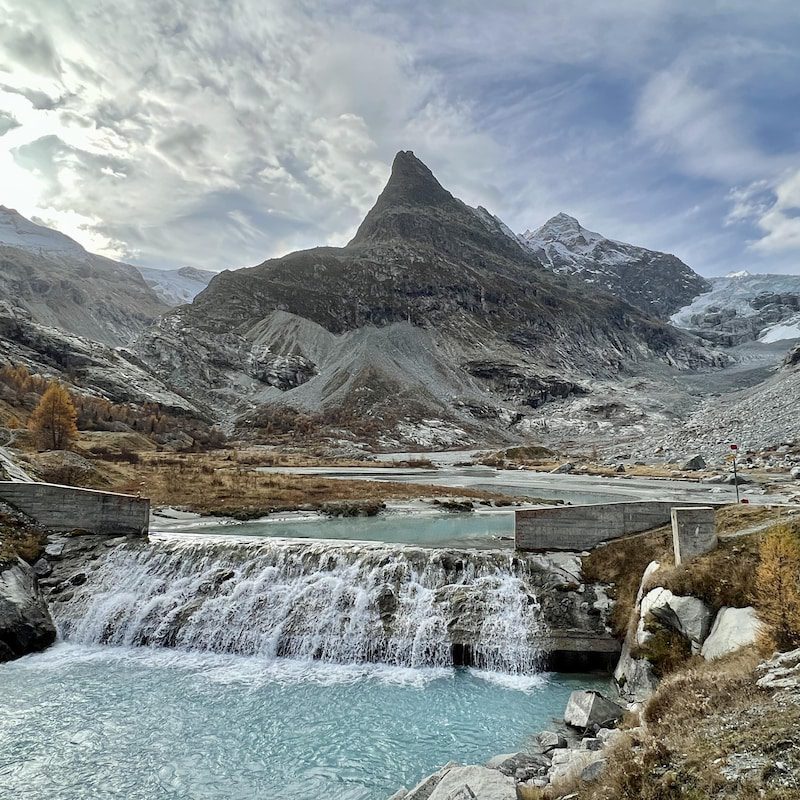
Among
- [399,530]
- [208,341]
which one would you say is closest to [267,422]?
[208,341]

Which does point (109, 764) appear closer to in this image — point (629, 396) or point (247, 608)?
point (247, 608)

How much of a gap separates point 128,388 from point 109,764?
138 meters

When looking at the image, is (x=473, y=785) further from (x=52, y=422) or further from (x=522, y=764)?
(x=52, y=422)

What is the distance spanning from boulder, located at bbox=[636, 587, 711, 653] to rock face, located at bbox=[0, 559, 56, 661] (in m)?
23.2

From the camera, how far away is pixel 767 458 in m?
63.4

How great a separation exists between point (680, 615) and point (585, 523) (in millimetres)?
8590

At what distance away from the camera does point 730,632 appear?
45.5 feet

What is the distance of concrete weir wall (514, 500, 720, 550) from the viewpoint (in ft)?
78.9

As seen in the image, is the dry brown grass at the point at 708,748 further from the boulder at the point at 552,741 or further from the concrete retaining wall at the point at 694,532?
the concrete retaining wall at the point at 694,532

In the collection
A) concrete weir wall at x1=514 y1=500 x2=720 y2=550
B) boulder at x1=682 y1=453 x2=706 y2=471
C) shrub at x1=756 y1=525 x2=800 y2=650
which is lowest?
shrub at x1=756 y1=525 x2=800 y2=650


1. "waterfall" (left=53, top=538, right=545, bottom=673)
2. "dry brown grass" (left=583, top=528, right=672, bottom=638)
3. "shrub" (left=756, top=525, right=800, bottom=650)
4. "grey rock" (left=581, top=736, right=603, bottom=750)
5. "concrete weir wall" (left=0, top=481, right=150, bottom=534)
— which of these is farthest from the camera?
"concrete weir wall" (left=0, top=481, right=150, bottom=534)

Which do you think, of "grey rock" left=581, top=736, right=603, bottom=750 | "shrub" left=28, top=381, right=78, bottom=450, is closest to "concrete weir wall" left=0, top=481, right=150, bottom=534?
"grey rock" left=581, top=736, right=603, bottom=750

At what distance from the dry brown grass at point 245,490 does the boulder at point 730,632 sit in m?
34.5

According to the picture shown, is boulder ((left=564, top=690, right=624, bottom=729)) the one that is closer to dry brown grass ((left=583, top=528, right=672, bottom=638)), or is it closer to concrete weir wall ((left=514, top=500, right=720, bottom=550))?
dry brown grass ((left=583, top=528, right=672, bottom=638))
